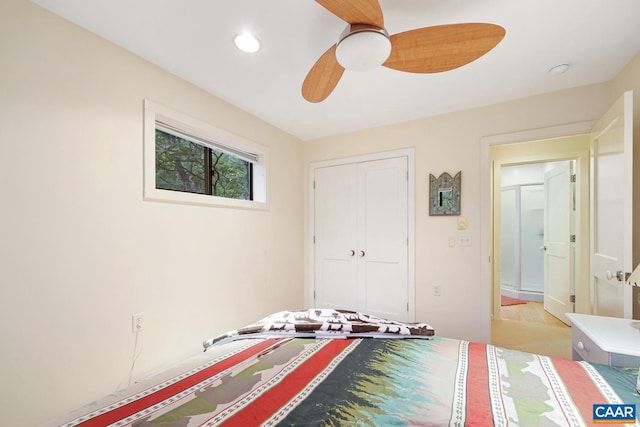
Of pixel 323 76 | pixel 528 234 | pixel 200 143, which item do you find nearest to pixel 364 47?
pixel 323 76

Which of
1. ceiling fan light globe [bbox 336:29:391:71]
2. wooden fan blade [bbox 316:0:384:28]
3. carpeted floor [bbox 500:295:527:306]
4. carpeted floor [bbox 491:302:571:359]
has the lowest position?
carpeted floor [bbox 500:295:527:306]

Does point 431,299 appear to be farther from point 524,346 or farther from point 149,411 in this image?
point 149,411

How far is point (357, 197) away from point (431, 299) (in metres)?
1.29

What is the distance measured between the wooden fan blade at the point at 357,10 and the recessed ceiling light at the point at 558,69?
4.99 ft

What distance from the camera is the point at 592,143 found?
2.05 meters

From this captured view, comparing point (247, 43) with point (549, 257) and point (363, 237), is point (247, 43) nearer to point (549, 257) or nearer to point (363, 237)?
point (363, 237)

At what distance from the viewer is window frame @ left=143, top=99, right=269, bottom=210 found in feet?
5.86

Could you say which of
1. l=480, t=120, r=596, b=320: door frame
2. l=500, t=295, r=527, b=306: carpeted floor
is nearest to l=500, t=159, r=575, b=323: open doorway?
l=500, t=295, r=527, b=306: carpeted floor

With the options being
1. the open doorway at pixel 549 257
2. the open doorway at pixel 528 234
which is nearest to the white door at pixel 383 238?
the open doorway at pixel 549 257

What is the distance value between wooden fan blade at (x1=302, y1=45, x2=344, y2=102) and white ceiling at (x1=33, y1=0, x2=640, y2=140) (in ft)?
0.80

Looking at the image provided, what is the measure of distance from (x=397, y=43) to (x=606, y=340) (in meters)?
1.71

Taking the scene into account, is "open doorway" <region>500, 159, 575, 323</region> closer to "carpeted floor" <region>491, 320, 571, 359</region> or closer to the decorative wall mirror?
"carpeted floor" <region>491, 320, 571, 359</region>

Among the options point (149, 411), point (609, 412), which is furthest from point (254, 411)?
point (609, 412)

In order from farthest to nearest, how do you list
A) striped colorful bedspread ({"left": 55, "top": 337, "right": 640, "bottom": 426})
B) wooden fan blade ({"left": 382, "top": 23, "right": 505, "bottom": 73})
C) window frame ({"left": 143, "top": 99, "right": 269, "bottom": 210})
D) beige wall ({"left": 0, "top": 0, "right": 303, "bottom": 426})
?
window frame ({"left": 143, "top": 99, "right": 269, "bottom": 210})
beige wall ({"left": 0, "top": 0, "right": 303, "bottom": 426})
wooden fan blade ({"left": 382, "top": 23, "right": 505, "bottom": 73})
striped colorful bedspread ({"left": 55, "top": 337, "right": 640, "bottom": 426})
